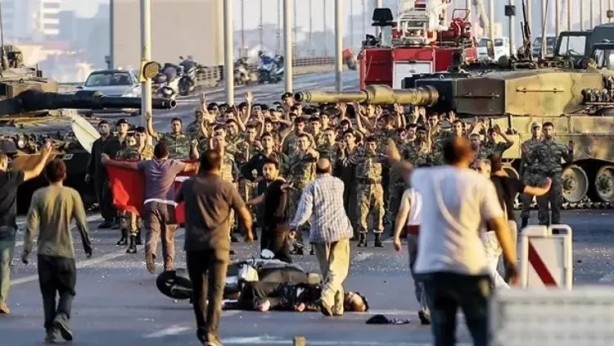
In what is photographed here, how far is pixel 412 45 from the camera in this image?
182 ft

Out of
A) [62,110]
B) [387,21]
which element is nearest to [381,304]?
[62,110]

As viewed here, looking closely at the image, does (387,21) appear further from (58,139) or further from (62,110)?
(58,139)

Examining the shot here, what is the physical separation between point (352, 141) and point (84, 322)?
33.0 ft

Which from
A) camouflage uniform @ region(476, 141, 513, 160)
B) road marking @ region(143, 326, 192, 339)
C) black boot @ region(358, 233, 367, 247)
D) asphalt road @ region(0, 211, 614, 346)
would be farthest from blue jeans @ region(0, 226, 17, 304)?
camouflage uniform @ region(476, 141, 513, 160)

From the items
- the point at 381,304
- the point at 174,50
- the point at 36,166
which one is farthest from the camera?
the point at 174,50

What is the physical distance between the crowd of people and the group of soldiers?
0.03 m

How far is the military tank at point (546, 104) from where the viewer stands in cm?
Result: 3250

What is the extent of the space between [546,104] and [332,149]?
Result: 761cm

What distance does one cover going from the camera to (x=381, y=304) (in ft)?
62.5

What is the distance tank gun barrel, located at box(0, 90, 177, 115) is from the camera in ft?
106

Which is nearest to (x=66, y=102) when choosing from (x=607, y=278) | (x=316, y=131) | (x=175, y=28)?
(x=316, y=131)

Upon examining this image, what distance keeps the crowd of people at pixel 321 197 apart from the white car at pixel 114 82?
2146 centimetres

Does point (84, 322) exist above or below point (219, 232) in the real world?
below

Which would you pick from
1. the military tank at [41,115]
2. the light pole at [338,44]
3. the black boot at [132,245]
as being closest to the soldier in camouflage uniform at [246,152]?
the black boot at [132,245]
